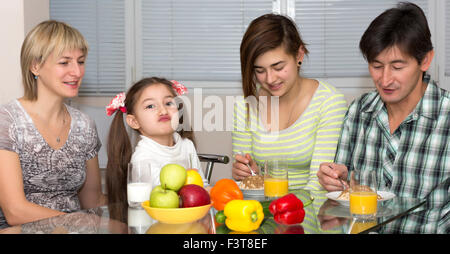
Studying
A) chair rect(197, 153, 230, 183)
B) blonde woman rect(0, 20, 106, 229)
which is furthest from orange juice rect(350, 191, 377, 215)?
blonde woman rect(0, 20, 106, 229)

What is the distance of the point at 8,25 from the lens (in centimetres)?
282

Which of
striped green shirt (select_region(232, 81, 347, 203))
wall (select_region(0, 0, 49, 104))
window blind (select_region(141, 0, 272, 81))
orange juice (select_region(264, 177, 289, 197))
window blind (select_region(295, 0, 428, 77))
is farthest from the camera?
window blind (select_region(141, 0, 272, 81))

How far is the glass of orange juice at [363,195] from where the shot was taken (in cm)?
159

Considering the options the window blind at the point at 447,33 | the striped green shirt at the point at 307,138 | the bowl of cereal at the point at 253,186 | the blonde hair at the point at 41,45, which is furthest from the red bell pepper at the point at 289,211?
the window blind at the point at 447,33

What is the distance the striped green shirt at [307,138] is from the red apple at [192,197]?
867 millimetres

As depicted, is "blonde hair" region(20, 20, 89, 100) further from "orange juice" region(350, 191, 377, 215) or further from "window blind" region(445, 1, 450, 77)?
"window blind" region(445, 1, 450, 77)

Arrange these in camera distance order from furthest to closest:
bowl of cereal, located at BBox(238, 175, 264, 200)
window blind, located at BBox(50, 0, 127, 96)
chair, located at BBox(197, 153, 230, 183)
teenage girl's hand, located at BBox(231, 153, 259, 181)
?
window blind, located at BBox(50, 0, 127, 96)
chair, located at BBox(197, 153, 230, 183)
teenage girl's hand, located at BBox(231, 153, 259, 181)
bowl of cereal, located at BBox(238, 175, 264, 200)

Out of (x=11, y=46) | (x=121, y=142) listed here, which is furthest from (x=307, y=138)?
(x=11, y=46)

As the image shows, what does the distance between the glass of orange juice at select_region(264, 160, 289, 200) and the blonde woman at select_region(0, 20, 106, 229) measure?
0.95 metres

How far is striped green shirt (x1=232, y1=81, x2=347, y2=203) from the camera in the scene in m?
2.36

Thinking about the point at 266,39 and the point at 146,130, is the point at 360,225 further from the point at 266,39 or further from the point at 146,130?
the point at 146,130

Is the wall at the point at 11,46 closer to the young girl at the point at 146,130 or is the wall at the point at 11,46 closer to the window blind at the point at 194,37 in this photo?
the young girl at the point at 146,130

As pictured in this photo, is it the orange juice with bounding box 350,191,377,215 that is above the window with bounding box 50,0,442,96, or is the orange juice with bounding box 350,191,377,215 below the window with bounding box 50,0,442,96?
below
